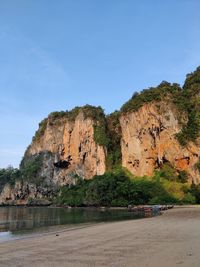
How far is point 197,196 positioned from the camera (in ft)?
298

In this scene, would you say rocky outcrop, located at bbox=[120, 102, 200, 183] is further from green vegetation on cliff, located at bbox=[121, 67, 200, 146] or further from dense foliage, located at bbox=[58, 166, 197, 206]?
dense foliage, located at bbox=[58, 166, 197, 206]

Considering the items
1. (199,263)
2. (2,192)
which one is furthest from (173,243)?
(2,192)

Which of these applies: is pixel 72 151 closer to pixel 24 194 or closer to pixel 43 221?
pixel 24 194

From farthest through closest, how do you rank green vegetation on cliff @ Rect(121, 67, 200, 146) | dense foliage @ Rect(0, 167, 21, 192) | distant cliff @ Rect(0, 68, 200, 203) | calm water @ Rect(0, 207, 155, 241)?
dense foliage @ Rect(0, 167, 21, 192)
distant cliff @ Rect(0, 68, 200, 203)
green vegetation on cliff @ Rect(121, 67, 200, 146)
calm water @ Rect(0, 207, 155, 241)

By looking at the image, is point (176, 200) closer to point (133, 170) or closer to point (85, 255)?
point (133, 170)

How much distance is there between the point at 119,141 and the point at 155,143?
28.9 m

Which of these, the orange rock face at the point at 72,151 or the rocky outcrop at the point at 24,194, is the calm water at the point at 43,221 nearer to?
the orange rock face at the point at 72,151

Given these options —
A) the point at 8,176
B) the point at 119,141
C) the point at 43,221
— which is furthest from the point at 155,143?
the point at 8,176

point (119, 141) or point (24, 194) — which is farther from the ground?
point (119, 141)

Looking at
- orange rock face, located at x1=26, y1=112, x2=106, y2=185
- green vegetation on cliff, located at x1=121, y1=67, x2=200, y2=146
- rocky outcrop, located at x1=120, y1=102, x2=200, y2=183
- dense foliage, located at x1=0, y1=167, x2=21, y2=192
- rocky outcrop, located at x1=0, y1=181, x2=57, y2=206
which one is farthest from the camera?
dense foliage, located at x1=0, y1=167, x2=21, y2=192

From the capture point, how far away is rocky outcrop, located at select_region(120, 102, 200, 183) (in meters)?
106

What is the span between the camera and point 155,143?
377 ft

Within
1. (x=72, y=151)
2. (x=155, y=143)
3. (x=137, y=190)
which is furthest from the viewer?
(x=72, y=151)

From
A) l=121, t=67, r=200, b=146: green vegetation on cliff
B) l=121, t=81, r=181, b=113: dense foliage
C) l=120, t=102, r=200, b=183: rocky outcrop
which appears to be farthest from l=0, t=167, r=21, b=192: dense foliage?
l=121, t=67, r=200, b=146: green vegetation on cliff
